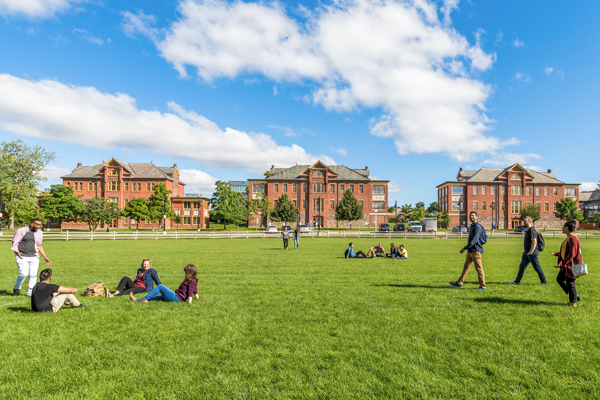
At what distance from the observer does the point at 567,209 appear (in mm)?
74625

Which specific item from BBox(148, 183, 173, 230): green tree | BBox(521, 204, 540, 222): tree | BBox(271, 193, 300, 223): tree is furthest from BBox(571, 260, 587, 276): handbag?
BBox(521, 204, 540, 222): tree

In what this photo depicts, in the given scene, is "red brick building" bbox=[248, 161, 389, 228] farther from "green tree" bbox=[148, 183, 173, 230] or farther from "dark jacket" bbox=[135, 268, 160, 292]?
"dark jacket" bbox=[135, 268, 160, 292]

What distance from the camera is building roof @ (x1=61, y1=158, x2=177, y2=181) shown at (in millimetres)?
76125

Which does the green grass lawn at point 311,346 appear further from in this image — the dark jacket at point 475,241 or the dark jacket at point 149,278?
the dark jacket at point 475,241

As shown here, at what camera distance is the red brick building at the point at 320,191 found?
255 feet

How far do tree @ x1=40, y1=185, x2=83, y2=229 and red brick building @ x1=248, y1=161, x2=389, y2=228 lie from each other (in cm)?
3427

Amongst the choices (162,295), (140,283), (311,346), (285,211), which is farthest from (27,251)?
(285,211)

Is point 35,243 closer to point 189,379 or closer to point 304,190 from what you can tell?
point 189,379

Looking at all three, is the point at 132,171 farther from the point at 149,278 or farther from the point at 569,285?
the point at 569,285

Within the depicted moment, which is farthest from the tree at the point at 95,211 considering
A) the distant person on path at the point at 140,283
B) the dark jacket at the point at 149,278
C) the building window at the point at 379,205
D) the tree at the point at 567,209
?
the tree at the point at 567,209

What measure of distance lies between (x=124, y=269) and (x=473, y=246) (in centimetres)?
1350

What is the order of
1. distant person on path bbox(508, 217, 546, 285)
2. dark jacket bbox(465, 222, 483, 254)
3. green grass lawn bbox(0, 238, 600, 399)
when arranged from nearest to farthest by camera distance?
green grass lawn bbox(0, 238, 600, 399) → dark jacket bbox(465, 222, 483, 254) → distant person on path bbox(508, 217, 546, 285)

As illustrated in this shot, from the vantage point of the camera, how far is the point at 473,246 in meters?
9.98

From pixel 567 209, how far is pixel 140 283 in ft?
296
